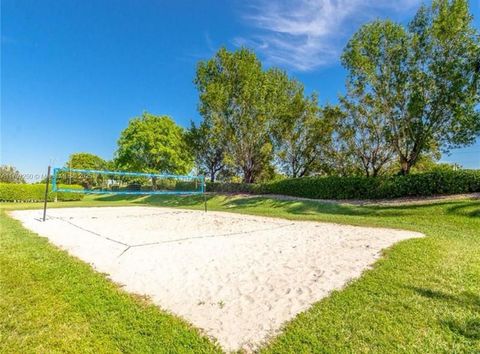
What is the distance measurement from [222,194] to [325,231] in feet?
45.0

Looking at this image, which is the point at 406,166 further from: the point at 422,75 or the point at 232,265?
the point at 232,265

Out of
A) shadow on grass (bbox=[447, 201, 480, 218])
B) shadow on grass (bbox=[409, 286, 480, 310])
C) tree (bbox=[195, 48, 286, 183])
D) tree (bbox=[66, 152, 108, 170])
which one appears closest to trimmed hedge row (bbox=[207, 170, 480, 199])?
shadow on grass (bbox=[447, 201, 480, 218])

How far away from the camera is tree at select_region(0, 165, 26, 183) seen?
41.5 metres

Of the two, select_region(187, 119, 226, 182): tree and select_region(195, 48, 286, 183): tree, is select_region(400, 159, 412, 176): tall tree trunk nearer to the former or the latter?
select_region(195, 48, 286, 183): tree

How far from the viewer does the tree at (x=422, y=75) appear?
12773 mm

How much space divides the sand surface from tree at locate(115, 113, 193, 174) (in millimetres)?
23117

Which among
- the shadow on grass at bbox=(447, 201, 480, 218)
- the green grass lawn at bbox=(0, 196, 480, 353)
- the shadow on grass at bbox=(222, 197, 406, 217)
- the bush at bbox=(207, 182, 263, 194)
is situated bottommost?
the green grass lawn at bbox=(0, 196, 480, 353)

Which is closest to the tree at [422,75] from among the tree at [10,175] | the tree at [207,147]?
the tree at [207,147]

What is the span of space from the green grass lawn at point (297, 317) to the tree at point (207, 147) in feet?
53.0

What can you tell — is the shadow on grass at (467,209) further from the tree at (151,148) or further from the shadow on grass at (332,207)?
the tree at (151,148)

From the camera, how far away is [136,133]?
102ft

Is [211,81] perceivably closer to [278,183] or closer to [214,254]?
[278,183]

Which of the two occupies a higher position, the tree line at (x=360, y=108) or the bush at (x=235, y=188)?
the tree line at (x=360, y=108)

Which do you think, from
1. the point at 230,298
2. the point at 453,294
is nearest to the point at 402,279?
the point at 453,294
